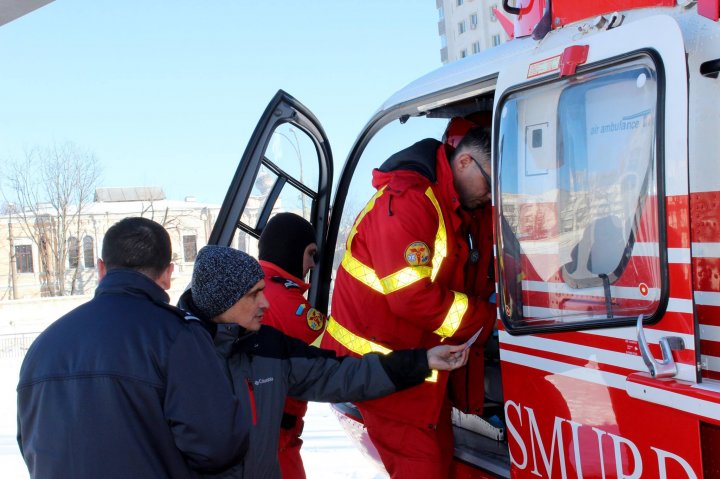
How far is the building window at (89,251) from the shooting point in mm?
33500

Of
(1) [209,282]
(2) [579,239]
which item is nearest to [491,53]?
(2) [579,239]

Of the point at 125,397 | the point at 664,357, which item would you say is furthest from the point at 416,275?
the point at 125,397

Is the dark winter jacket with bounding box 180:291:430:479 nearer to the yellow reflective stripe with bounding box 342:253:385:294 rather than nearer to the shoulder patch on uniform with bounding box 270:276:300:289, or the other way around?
the yellow reflective stripe with bounding box 342:253:385:294

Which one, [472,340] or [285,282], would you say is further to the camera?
[285,282]

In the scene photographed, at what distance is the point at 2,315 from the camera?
2286 centimetres

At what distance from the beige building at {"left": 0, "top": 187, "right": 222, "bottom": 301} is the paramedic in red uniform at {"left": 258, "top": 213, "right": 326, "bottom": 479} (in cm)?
2693

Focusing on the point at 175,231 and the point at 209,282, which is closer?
the point at 209,282

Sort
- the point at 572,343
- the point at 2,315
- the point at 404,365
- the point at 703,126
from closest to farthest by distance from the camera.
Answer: the point at 703,126 → the point at 572,343 → the point at 404,365 → the point at 2,315

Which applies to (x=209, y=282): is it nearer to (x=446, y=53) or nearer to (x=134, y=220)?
(x=134, y=220)

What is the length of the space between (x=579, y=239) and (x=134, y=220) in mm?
1330

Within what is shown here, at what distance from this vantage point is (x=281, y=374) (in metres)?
2.41

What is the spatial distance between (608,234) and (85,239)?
114 feet

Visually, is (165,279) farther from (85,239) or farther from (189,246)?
(85,239)

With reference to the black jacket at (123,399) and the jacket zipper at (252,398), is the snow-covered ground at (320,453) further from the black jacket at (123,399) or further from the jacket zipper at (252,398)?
the black jacket at (123,399)
